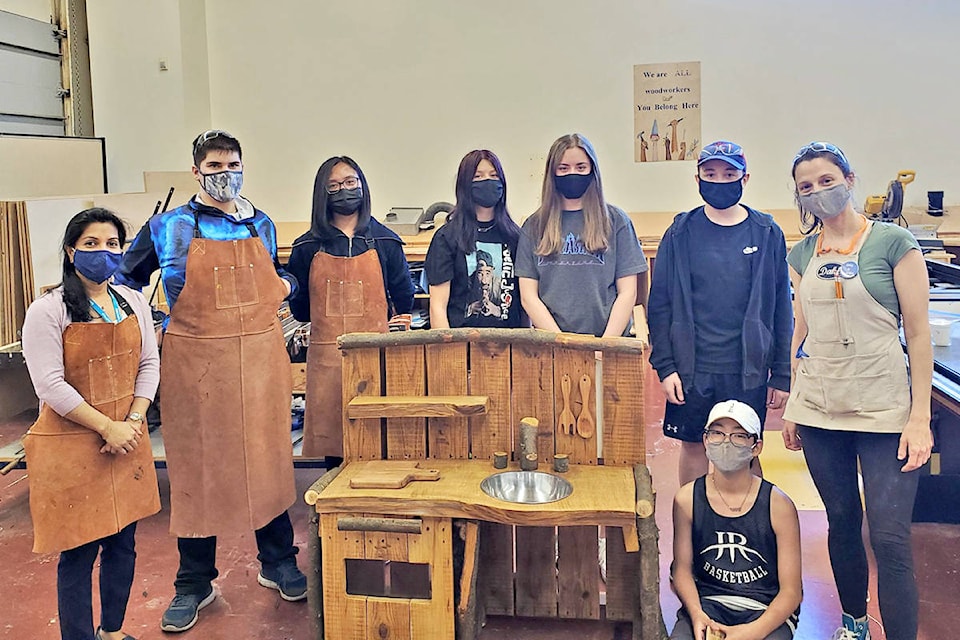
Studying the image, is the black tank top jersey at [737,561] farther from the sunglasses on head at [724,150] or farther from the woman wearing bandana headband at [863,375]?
the sunglasses on head at [724,150]

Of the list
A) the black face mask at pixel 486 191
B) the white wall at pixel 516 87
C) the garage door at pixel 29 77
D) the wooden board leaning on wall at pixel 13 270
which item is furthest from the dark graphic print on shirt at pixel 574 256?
the garage door at pixel 29 77

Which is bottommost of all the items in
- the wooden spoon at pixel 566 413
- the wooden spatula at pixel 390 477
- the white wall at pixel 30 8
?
the wooden spatula at pixel 390 477

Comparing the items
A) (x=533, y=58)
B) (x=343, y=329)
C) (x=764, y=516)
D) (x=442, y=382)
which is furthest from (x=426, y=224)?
(x=764, y=516)

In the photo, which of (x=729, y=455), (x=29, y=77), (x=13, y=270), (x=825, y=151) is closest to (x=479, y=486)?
(x=729, y=455)

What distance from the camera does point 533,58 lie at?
6.20 meters

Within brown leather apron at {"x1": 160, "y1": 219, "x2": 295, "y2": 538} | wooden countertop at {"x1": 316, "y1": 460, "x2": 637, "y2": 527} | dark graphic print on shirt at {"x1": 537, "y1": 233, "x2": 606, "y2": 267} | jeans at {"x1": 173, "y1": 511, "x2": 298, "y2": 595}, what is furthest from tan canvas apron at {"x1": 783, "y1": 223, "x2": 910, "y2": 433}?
jeans at {"x1": 173, "y1": 511, "x2": 298, "y2": 595}

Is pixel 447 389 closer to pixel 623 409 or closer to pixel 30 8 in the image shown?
pixel 623 409

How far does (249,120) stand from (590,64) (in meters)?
2.78

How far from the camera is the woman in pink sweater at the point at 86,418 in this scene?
206cm

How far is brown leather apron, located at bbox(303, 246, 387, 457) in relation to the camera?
264 centimetres

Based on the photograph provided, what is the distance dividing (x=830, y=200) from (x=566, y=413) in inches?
34.2

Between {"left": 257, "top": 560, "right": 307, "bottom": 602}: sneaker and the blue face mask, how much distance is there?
3.85ft

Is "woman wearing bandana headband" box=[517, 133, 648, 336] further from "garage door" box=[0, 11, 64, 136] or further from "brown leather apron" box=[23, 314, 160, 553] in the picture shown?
"garage door" box=[0, 11, 64, 136]

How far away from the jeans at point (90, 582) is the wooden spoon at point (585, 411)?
4.21 feet
